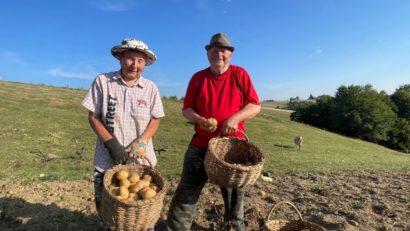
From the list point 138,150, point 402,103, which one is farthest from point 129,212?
point 402,103

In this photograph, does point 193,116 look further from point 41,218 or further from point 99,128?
point 41,218

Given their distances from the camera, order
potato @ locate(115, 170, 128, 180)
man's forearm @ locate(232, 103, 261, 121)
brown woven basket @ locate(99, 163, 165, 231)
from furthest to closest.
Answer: man's forearm @ locate(232, 103, 261, 121) → potato @ locate(115, 170, 128, 180) → brown woven basket @ locate(99, 163, 165, 231)

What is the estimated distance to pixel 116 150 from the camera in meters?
3.87

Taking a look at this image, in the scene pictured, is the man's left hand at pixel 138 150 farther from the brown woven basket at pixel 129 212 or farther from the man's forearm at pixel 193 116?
the man's forearm at pixel 193 116

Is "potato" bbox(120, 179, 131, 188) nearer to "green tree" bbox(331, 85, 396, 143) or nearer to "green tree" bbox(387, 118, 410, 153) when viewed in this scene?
"green tree" bbox(331, 85, 396, 143)

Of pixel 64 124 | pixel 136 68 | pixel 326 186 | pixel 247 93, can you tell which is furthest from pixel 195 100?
pixel 64 124

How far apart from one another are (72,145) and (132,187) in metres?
12.7

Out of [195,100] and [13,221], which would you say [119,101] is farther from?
[13,221]

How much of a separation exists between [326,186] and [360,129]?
170ft

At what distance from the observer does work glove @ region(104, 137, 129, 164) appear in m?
3.87

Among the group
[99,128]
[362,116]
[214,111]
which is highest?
[362,116]

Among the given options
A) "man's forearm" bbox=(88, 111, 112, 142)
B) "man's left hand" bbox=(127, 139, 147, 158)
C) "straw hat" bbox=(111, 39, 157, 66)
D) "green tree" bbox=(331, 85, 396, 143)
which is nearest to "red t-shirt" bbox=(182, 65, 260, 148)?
"straw hat" bbox=(111, 39, 157, 66)

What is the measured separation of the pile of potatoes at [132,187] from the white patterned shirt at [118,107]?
0.42 metres

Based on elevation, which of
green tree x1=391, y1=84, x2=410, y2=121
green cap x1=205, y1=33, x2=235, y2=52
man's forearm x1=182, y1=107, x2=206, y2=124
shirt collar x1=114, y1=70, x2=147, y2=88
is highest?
green tree x1=391, y1=84, x2=410, y2=121
